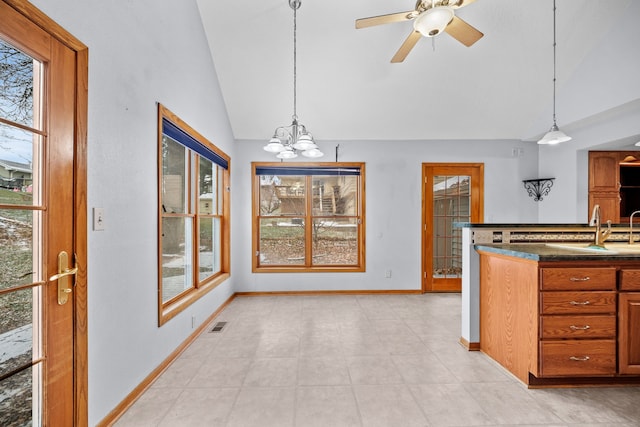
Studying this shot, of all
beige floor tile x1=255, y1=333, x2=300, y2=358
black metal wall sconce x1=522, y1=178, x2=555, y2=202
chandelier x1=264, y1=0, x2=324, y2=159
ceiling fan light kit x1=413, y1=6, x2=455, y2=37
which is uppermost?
ceiling fan light kit x1=413, y1=6, x2=455, y2=37

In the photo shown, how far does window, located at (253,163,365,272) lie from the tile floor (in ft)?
4.88

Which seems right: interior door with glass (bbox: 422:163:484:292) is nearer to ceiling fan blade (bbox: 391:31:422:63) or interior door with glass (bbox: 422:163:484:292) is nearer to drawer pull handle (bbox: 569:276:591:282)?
ceiling fan blade (bbox: 391:31:422:63)

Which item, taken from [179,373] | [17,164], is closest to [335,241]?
[179,373]

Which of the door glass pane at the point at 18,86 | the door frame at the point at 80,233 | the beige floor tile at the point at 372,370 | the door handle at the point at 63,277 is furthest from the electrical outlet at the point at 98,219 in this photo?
the beige floor tile at the point at 372,370

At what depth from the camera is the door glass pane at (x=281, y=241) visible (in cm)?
461

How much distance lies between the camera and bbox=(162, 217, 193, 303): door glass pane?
2605mm

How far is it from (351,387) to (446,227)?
3320 millimetres

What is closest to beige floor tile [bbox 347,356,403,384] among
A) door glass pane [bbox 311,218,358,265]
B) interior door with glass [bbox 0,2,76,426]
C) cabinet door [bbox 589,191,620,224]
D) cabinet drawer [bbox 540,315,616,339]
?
cabinet drawer [bbox 540,315,616,339]

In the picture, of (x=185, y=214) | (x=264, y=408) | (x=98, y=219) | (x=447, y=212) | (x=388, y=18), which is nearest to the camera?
(x=98, y=219)

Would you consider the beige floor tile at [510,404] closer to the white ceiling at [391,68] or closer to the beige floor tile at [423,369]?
the beige floor tile at [423,369]

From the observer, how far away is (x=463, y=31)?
222 cm

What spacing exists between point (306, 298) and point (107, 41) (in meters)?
3.64

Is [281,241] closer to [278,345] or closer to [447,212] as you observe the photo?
[278,345]

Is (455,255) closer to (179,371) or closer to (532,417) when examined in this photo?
(532,417)
